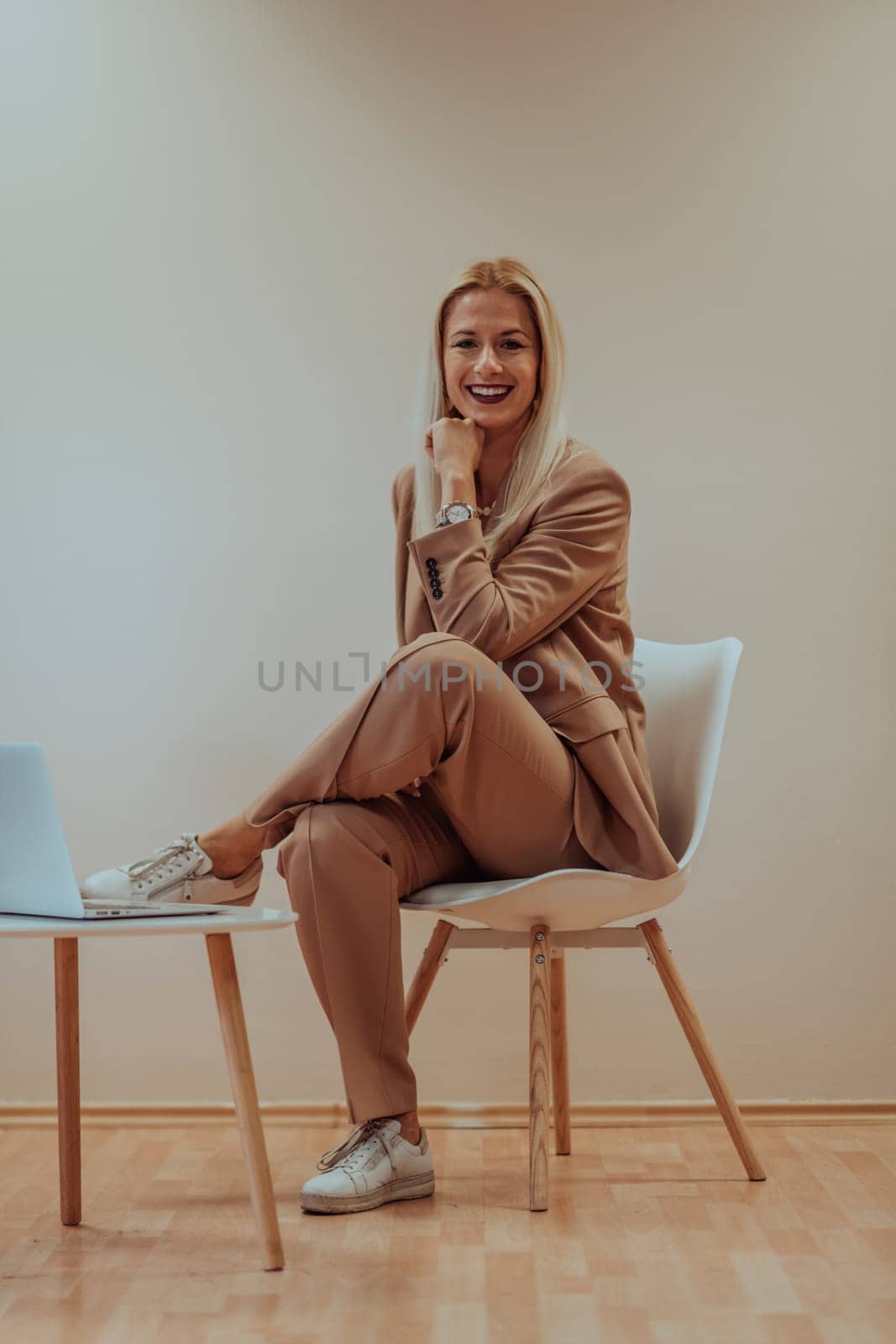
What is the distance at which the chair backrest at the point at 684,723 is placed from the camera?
194 cm

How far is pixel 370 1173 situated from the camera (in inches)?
68.4

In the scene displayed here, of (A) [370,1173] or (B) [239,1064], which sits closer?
(B) [239,1064]

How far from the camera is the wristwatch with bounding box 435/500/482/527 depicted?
1985 millimetres

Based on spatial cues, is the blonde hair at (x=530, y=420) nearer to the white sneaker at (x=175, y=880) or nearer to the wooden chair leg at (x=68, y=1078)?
the white sneaker at (x=175, y=880)

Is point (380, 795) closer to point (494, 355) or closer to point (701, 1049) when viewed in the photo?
point (701, 1049)

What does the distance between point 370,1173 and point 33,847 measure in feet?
2.12

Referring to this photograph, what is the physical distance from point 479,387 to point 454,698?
2.03 feet

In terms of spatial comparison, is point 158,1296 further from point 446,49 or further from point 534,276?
point 446,49

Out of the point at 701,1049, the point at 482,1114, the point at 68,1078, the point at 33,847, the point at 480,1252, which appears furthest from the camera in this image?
the point at 482,1114

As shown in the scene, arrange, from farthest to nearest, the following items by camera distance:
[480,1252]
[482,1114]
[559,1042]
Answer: [482,1114], [559,1042], [480,1252]

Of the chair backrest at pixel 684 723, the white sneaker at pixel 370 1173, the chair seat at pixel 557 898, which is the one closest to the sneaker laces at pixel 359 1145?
the white sneaker at pixel 370 1173

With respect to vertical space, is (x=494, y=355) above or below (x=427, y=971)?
above

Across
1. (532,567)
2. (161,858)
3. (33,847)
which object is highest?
(532,567)

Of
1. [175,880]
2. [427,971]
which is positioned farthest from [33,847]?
[427,971]
